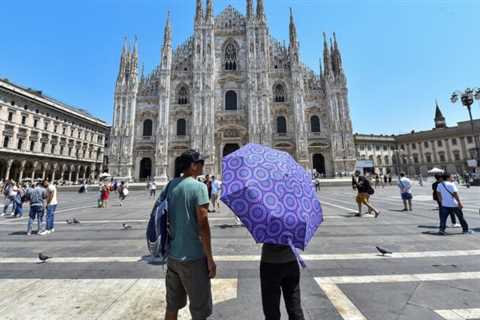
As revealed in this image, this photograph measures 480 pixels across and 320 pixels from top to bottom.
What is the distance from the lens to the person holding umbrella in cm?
149

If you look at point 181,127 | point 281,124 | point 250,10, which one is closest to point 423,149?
point 281,124

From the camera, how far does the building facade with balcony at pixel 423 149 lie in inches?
1757

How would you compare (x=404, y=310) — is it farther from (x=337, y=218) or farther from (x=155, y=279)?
(x=337, y=218)

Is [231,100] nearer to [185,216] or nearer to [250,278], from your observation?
[250,278]

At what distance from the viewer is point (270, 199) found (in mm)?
1550

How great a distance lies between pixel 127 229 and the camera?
21.4ft

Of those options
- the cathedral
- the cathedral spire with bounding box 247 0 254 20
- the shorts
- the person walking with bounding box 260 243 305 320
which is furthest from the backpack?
the cathedral spire with bounding box 247 0 254 20

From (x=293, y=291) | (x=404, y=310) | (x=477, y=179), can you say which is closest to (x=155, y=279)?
(x=293, y=291)

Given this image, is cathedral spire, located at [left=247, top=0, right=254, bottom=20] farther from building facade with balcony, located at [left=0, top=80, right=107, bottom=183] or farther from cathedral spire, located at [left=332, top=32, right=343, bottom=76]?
building facade with balcony, located at [left=0, top=80, right=107, bottom=183]

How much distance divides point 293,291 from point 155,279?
7.60 ft

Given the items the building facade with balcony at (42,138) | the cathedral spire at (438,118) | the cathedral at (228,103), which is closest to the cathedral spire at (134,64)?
the cathedral at (228,103)

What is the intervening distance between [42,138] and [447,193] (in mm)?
45083

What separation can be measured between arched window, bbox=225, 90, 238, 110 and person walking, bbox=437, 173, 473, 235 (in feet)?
90.9

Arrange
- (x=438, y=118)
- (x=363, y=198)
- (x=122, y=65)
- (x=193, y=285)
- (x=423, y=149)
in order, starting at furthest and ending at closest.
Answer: (x=438, y=118) → (x=423, y=149) → (x=122, y=65) → (x=363, y=198) → (x=193, y=285)
